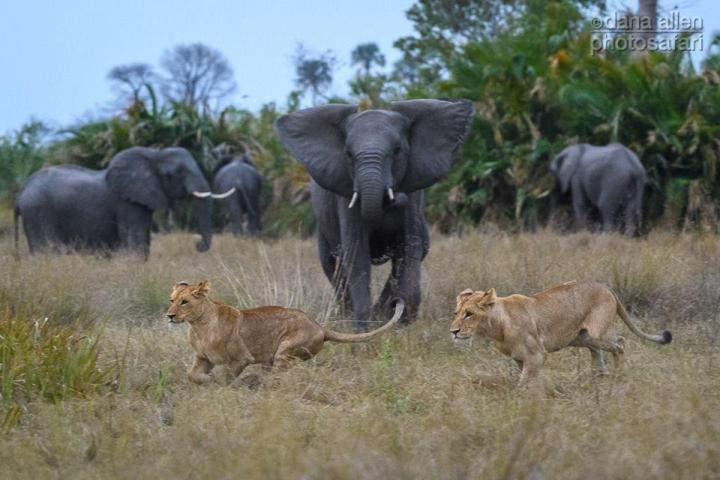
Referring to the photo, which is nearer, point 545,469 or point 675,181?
point 545,469

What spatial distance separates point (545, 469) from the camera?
4.90m

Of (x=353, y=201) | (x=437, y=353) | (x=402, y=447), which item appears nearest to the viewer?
(x=402, y=447)

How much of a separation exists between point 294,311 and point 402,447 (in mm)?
2377

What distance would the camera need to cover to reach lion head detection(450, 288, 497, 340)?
696 cm

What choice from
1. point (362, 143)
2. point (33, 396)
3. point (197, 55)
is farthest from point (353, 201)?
point (197, 55)

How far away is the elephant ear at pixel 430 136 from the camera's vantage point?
10.1 m

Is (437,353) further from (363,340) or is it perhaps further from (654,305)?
(654,305)

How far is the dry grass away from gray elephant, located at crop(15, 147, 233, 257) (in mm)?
6128

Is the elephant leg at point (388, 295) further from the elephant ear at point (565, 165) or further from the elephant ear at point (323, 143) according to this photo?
the elephant ear at point (565, 165)

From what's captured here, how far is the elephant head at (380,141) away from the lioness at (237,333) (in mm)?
2092

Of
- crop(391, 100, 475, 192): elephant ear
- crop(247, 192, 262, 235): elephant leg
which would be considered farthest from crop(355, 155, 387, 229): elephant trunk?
crop(247, 192, 262, 235): elephant leg

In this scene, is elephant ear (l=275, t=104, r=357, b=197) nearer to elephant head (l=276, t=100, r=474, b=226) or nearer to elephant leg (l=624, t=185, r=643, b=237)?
elephant head (l=276, t=100, r=474, b=226)

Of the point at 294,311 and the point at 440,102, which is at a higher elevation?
the point at 440,102

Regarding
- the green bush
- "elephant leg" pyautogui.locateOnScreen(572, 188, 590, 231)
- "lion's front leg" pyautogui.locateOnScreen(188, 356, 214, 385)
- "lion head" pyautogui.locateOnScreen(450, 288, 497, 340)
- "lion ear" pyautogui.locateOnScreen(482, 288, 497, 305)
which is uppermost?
"lion ear" pyautogui.locateOnScreen(482, 288, 497, 305)
